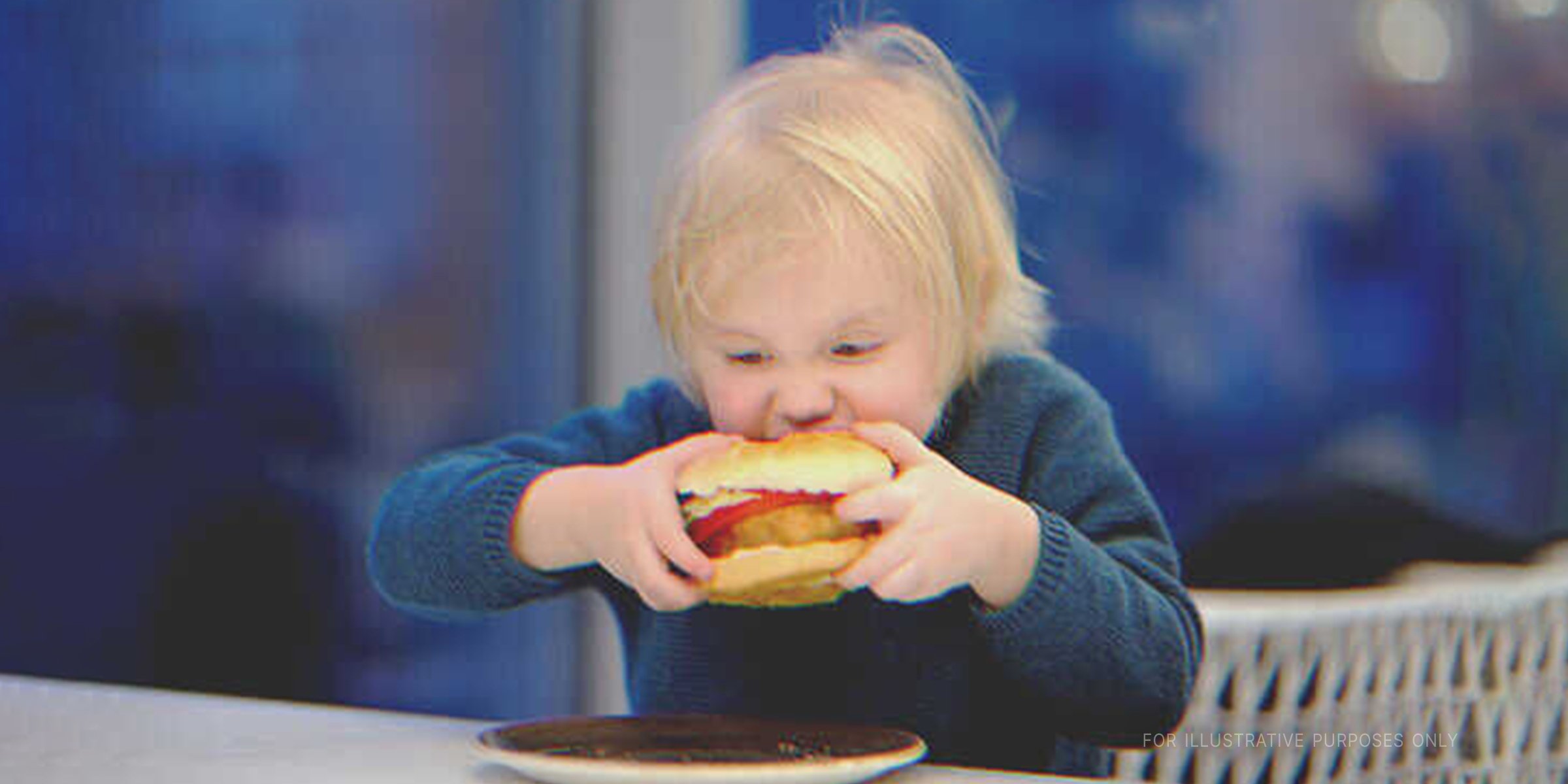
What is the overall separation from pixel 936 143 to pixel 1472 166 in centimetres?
102

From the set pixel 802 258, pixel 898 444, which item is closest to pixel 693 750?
pixel 898 444

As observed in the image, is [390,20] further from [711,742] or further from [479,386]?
[711,742]

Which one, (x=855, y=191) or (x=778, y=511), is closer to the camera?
(x=778, y=511)

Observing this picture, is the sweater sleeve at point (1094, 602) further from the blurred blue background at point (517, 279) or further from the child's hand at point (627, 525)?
the blurred blue background at point (517, 279)

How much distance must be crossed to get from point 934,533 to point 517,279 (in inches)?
Result: 40.5

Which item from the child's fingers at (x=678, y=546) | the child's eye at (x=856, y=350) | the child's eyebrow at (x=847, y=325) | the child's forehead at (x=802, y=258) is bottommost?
the child's fingers at (x=678, y=546)

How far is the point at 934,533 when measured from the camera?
2.50ft

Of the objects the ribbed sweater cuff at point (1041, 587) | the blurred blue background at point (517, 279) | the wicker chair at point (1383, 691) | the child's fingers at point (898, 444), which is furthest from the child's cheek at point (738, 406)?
the blurred blue background at point (517, 279)

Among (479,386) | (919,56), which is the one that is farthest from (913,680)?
(479,386)

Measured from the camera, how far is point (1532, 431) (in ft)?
5.70

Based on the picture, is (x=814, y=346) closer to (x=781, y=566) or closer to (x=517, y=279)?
(x=781, y=566)

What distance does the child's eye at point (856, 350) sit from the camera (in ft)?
3.05

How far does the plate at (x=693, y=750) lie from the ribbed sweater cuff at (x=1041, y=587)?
0.38 ft

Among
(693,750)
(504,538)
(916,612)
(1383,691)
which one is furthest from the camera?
(1383,691)
